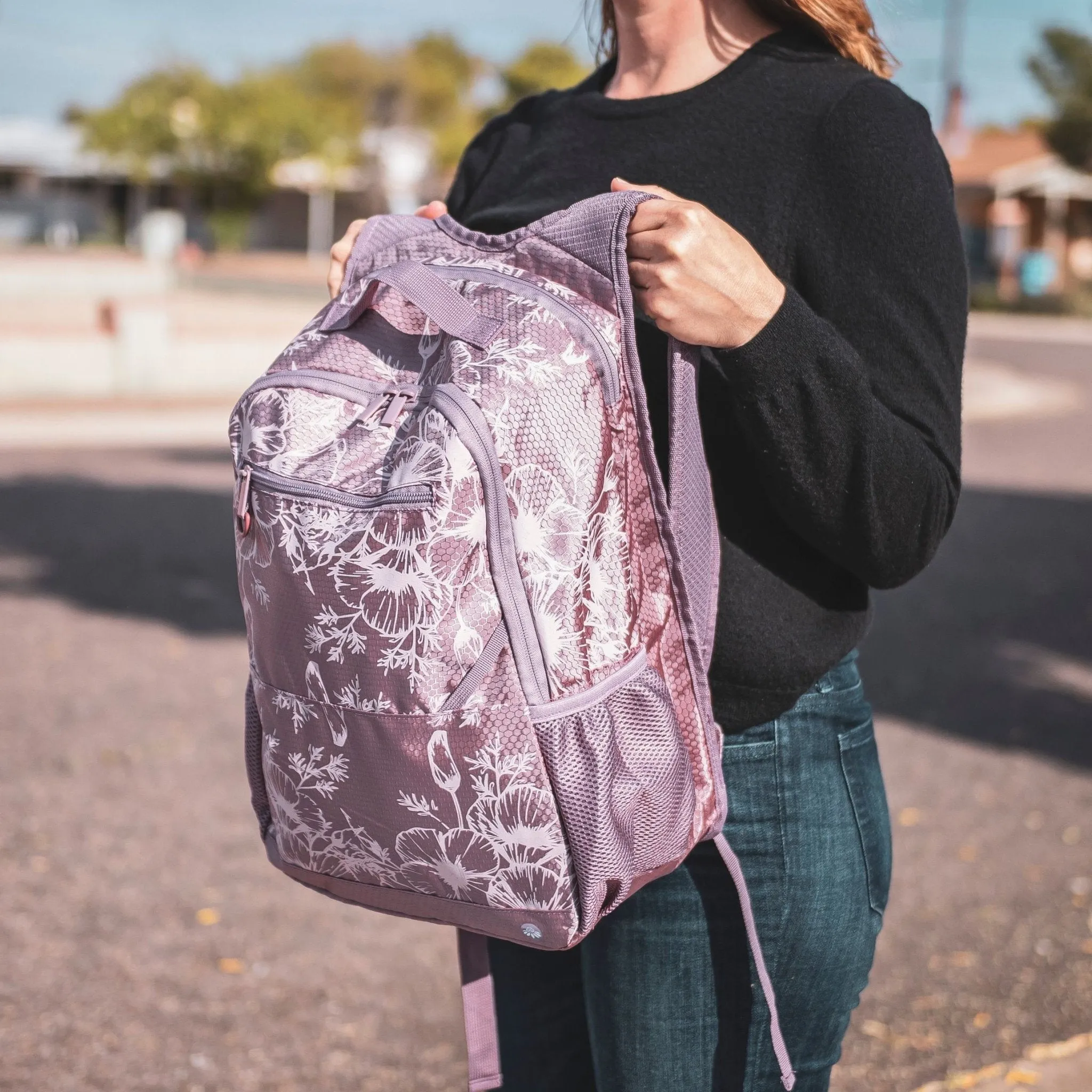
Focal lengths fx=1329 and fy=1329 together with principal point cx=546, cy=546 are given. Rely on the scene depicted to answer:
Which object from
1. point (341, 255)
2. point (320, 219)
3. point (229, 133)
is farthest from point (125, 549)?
point (320, 219)

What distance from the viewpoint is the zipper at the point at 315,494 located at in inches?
46.1

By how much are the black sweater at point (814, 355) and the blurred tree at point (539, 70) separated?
36.3 meters

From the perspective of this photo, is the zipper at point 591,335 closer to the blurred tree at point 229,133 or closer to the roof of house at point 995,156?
the roof of house at point 995,156

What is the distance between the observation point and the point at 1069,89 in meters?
29.9

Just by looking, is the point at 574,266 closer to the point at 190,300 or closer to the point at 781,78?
the point at 781,78

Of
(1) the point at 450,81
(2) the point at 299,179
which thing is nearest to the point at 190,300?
(2) the point at 299,179

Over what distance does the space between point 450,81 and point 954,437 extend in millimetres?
80418

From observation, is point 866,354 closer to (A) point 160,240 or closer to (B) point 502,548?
(B) point 502,548

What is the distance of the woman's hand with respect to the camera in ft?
3.94

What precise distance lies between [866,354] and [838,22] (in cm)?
41

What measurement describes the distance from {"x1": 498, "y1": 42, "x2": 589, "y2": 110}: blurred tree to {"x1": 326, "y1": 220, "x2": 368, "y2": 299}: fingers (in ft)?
119

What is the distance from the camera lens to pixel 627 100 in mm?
1541

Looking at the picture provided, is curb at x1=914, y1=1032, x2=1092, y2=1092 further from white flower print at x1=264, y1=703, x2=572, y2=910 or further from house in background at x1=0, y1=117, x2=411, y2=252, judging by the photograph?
house in background at x1=0, y1=117, x2=411, y2=252

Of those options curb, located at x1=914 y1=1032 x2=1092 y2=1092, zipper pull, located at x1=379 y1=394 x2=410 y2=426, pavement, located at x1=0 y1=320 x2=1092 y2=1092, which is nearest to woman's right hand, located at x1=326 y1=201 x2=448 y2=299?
zipper pull, located at x1=379 y1=394 x2=410 y2=426
